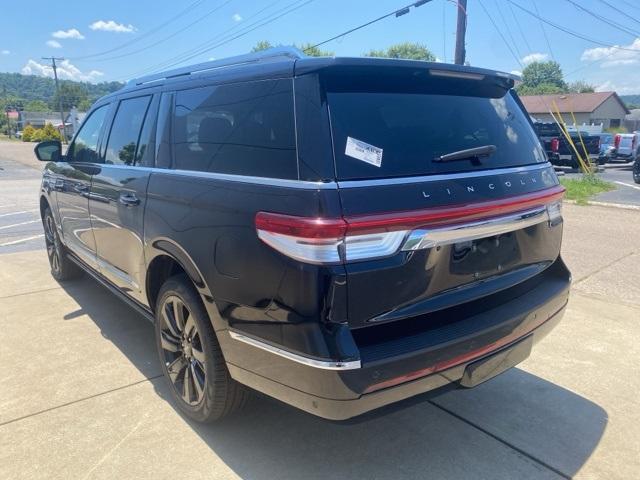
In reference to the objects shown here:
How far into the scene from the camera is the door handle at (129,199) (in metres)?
3.25

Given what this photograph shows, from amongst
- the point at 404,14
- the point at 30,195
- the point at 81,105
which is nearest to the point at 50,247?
the point at 30,195

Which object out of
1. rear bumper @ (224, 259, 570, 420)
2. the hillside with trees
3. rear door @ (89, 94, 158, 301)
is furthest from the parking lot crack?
the hillside with trees

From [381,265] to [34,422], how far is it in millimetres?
2319

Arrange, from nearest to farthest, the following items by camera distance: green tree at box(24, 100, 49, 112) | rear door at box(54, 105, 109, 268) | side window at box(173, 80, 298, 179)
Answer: side window at box(173, 80, 298, 179) → rear door at box(54, 105, 109, 268) → green tree at box(24, 100, 49, 112)

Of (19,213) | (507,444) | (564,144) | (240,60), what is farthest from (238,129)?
(564,144)

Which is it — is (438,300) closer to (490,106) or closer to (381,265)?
(381,265)

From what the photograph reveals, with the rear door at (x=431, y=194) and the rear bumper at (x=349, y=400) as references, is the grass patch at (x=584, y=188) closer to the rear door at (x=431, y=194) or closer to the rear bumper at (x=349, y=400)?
the rear door at (x=431, y=194)

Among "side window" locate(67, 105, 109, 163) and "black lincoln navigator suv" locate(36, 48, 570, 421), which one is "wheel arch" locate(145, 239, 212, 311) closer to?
"black lincoln navigator suv" locate(36, 48, 570, 421)

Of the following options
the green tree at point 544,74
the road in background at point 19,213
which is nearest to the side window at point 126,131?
the road in background at point 19,213

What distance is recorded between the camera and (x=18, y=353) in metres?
3.93

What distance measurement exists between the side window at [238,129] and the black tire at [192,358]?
0.72 metres

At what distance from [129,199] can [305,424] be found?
1770 millimetres

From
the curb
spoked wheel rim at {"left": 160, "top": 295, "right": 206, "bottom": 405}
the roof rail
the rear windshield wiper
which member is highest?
the roof rail

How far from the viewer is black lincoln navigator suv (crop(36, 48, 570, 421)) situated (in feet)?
6.67
